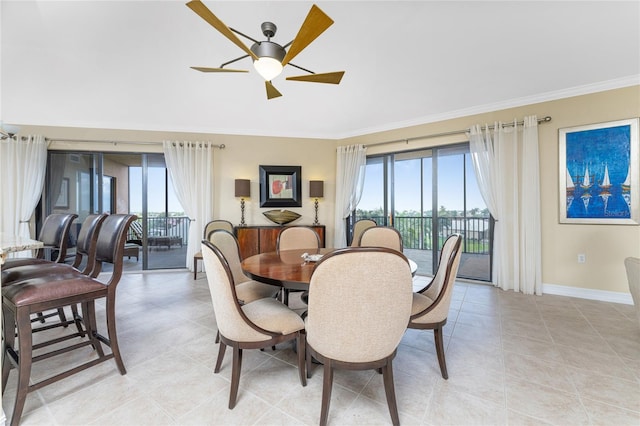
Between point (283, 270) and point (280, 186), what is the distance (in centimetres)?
339

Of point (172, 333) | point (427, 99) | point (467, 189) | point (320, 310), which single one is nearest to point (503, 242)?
point (467, 189)

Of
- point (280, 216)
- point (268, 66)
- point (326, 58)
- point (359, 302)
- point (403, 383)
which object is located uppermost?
point (326, 58)

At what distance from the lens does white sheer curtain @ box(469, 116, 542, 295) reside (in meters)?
3.50

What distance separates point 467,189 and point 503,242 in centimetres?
94

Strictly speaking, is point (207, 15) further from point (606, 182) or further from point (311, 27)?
point (606, 182)

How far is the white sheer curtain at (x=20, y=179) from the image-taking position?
4.19 m

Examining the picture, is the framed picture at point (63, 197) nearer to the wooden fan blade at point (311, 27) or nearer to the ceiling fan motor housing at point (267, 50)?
the ceiling fan motor housing at point (267, 50)

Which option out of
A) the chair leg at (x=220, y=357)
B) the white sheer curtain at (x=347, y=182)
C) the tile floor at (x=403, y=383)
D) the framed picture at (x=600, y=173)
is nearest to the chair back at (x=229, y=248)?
the tile floor at (x=403, y=383)

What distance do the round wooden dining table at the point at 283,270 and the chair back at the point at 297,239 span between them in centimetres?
57

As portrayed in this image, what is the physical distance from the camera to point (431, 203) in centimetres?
446

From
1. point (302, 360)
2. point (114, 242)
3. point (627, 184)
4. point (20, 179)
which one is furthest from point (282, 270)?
point (20, 179)

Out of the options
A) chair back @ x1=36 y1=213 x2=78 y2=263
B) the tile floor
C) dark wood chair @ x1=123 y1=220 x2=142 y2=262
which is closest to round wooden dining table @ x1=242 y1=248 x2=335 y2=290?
the tile floor

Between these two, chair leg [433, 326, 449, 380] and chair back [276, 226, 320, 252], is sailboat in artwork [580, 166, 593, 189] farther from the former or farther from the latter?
chair back [276, 226, 320, 252]

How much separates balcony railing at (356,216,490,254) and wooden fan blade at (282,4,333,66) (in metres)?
3.54
